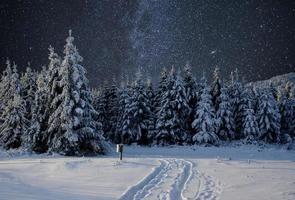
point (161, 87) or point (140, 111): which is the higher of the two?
point (161, 87)

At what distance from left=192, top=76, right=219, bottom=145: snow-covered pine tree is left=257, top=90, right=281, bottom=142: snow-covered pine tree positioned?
9570 millimetres

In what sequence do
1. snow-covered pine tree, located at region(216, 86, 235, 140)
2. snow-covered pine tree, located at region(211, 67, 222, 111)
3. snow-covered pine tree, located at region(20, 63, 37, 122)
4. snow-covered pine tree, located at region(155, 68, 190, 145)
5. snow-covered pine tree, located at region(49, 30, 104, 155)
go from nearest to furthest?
snow-covered pine tree, located at region(49, 30, 104, 155), snow-covered pine tree, located at region(155, 68, 190, 145), snow-covered pine tree, located at region(20, 63, 37, 122), snow-covered pine tree, located at region(216, 86, 235, 140), snow-covered pine tree, located at region(211, 67, 222, 111)

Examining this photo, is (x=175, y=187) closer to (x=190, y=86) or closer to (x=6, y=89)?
(x=190, y=86)

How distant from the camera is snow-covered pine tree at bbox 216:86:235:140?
49.3 m

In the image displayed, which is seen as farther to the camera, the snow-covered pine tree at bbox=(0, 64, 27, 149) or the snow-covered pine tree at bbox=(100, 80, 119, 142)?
the snow-covered pine tree at bbox=(100, 80, 119, 142)

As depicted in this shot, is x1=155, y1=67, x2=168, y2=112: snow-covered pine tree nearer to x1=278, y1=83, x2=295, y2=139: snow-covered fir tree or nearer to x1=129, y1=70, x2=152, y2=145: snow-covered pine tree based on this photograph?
x1=129, y1=70, x2=152, y2=145: snow-covered pine tree

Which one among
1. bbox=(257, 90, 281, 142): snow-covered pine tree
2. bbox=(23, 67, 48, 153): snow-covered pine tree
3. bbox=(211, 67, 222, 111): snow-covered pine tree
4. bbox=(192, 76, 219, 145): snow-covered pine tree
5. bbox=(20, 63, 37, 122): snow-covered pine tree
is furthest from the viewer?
bbox=(211, 67, 222, 111): snow-covered pine tree

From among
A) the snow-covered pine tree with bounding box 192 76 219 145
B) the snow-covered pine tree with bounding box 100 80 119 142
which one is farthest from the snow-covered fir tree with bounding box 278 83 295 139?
the snow-covered pine tree with bounding box 100 80 119 142

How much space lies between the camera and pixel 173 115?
152 ft

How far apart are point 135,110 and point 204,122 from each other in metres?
11.0

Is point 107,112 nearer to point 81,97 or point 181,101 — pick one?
point 181,101

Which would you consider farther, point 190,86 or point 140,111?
point 190,86

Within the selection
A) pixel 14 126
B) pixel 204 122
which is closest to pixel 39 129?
pixel 14 126

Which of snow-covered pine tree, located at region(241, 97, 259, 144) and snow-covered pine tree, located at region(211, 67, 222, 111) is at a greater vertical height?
snow-covered pine tree, located at region(211, 67, 222, 111)
